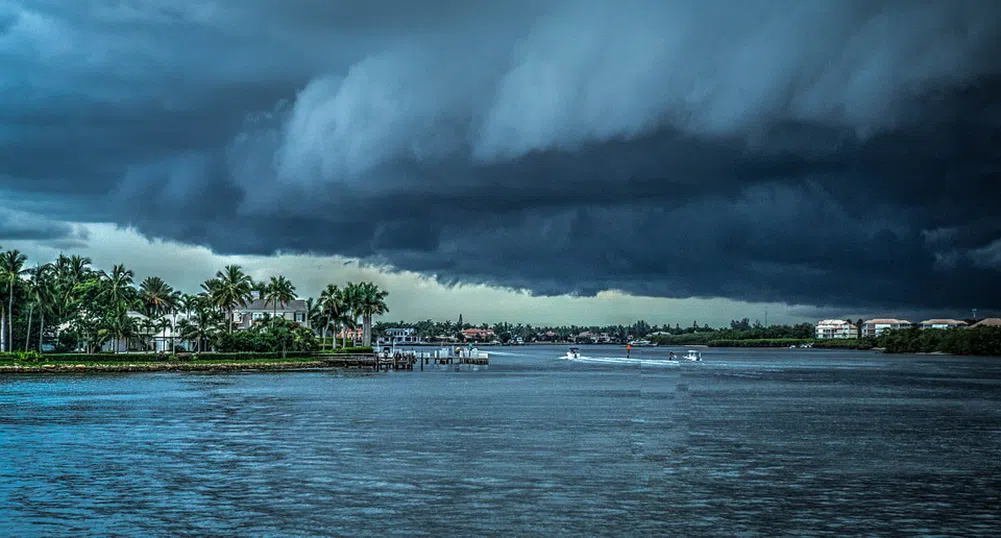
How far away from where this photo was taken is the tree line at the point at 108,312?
427 ft

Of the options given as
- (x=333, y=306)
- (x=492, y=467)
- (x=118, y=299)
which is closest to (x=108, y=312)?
(x=118, y=299)

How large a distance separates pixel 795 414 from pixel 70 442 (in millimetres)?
44317

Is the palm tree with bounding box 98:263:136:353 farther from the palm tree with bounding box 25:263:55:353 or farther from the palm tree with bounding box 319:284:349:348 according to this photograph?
the palm tree with bounding box 319:284:349:348

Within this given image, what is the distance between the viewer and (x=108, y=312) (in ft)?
472

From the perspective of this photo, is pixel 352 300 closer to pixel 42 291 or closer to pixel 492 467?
pixel 42 291

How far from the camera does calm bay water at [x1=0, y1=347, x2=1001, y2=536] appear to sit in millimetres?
26891

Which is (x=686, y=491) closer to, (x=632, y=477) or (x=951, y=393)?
(x=632, y=477)

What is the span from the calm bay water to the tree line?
6221 cm

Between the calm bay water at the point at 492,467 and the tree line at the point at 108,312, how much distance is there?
6221 cm

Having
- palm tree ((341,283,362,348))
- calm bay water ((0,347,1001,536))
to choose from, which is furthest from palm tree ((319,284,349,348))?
calm bay water ((0,347,1001,536))

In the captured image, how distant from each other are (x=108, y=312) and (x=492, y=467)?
404 ft

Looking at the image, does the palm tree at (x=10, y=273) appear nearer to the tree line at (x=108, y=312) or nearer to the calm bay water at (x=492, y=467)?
the tree line at (x=108, y=312)

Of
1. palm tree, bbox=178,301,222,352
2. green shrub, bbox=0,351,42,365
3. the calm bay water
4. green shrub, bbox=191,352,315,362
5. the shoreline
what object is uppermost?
palm tree, bbox=178,301,222,352

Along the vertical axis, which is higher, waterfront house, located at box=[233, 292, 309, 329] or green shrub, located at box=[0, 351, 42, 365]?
waterfront house, located at box=[233, 292, 309, 329]
